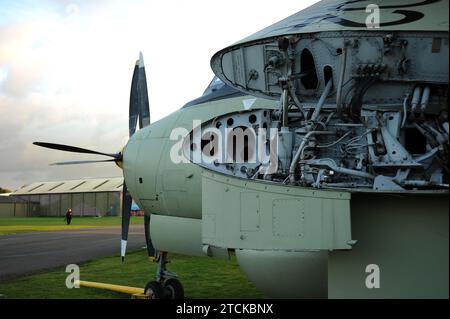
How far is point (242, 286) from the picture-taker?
432 inches

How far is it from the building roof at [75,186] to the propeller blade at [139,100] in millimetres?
60277

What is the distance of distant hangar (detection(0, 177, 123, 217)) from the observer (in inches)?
2731

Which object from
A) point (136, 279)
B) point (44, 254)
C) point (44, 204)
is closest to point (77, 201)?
point (44, 204)

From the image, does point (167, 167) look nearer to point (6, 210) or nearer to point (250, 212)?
point (250, 212)

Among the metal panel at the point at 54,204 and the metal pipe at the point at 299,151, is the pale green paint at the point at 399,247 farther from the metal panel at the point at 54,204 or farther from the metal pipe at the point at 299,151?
the metal panel at the point at 54,204

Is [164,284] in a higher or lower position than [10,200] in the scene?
higher

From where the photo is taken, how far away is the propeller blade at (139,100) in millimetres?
10078

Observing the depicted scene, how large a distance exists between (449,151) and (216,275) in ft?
29.3

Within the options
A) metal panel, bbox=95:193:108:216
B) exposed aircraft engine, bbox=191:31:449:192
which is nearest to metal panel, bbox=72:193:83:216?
metal panel, bbox=95:193:108:216

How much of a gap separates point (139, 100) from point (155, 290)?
12.5 ft

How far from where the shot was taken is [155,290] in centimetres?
905
